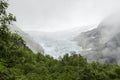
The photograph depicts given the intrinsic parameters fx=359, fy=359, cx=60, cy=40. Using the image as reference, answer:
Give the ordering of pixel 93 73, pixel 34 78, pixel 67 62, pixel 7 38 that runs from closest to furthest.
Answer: pixel 7 38
pixel 34 78
pixel 93 73
pixel 67 62

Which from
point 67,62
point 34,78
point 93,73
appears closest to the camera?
point 34,78

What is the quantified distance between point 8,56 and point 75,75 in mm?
73418

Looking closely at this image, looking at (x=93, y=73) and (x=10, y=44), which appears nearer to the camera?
(x=10, y=44)

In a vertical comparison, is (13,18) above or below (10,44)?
above

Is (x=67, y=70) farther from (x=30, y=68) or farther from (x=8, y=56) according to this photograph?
(x=8, y=56)

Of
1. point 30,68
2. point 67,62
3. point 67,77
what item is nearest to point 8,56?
point 67,77

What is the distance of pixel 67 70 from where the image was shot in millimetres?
111625

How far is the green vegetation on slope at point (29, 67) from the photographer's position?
23281mm

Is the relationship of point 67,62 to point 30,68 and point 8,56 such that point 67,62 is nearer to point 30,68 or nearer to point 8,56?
point 30,68

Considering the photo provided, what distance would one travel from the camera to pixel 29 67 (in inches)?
4311

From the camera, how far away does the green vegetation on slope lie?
2328 centimetres

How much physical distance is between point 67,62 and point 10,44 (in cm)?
10401

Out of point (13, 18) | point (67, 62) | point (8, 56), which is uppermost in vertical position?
point (67, 62)

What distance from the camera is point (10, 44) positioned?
2369 centimetres
